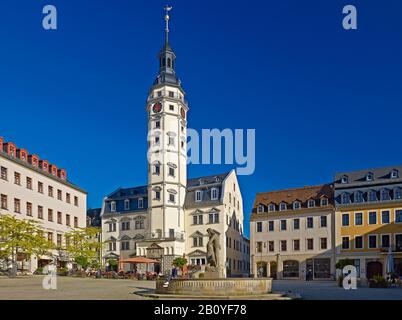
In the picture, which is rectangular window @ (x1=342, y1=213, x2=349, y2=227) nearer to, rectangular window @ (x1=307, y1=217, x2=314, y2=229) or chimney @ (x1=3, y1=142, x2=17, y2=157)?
rectangular window @ (x1=307, y1=217, x2=314, y2=229)

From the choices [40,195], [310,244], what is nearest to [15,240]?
[40,195]

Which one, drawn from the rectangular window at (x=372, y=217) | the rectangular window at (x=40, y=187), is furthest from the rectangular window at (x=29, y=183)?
the rectangular window at (x=372, y=217)

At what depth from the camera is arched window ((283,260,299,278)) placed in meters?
64.4

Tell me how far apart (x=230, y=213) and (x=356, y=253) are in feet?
66.2

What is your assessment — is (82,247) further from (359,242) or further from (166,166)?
(359,242)

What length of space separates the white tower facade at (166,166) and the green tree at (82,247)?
12.4 m

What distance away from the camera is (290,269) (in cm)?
6494

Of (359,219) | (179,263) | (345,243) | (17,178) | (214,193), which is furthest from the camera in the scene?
(214,193)

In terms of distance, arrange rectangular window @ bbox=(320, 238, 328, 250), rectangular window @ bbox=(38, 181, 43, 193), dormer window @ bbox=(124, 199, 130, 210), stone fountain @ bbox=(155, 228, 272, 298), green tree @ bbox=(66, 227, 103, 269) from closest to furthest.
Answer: stone fountain @ bbox=(155, 228, 272, 298) < green tree @ bbox=(66, 227, 103, 269) < rectangular window @ bbox=(38, 181, 43, 193) < rectangular window @ bbox=(320, 238, 328, 250) < dormer window @ bbox=(124, 199, 130, 210)

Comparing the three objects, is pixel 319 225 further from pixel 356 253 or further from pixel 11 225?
pixel 11 225

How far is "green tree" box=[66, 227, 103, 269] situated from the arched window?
2298cm

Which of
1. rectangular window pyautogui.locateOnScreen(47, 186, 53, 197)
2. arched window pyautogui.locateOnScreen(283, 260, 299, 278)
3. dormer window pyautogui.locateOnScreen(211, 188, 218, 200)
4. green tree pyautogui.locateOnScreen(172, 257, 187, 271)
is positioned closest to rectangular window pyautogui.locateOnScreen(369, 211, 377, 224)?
arched window pyautogui.locateOnScreen(283, 260, 299, 278)

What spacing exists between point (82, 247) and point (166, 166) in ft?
60.3
